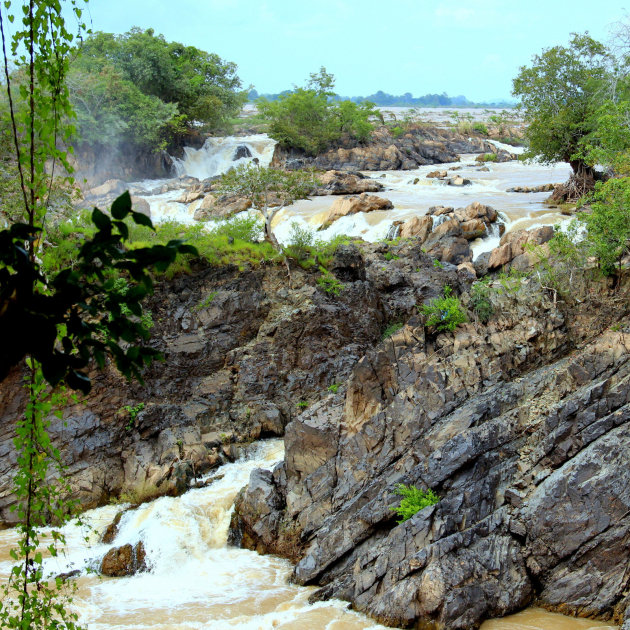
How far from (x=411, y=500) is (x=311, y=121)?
39.8 metres

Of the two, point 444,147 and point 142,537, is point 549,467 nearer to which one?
point 142,537

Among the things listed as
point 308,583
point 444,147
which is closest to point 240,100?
point 444,147

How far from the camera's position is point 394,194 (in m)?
31.1

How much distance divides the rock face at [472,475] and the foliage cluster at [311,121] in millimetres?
33695

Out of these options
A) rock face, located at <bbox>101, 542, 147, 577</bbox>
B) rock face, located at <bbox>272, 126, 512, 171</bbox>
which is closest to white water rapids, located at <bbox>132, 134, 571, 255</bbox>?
rock face, located at <bbox>272, 126, 512, 171</bbox>

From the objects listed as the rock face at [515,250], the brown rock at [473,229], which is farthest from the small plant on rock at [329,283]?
the brown rock at [473,229]

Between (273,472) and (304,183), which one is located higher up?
(304,183)

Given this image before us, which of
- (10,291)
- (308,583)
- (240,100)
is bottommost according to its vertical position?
(308,583)

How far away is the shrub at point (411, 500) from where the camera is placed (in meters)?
8.78

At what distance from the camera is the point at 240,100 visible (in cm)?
4450

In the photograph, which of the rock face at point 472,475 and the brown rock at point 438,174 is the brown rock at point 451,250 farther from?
the brown rock at point 438,174

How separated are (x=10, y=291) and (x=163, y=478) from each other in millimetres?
11116

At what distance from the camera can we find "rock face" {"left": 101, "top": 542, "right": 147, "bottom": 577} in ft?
33.6

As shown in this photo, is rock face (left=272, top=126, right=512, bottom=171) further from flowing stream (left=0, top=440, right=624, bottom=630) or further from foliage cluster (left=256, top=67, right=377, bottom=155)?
flowing stream (left=0, top=440, right=624, bottom=630)
